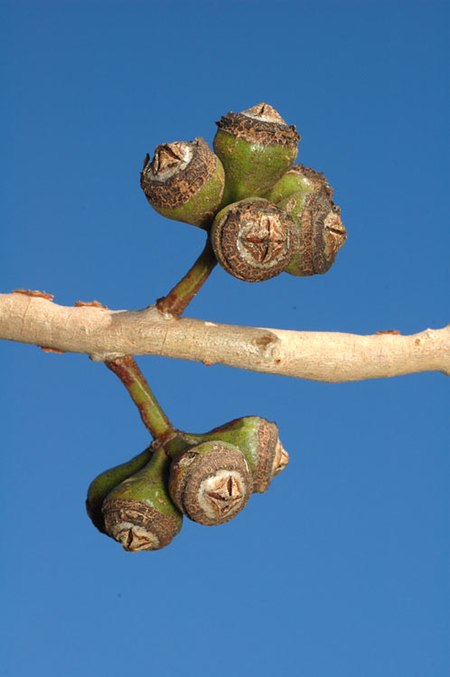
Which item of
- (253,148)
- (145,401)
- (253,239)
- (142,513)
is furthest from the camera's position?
(145,401)

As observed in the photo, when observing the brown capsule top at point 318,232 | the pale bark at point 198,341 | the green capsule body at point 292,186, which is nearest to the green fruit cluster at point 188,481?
the pale bark at point 198,341

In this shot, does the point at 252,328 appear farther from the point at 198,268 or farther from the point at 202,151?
the point at 202,151

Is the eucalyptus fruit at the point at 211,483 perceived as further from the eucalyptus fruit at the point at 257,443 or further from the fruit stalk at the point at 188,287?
the fruit stalk at the point at 188,287

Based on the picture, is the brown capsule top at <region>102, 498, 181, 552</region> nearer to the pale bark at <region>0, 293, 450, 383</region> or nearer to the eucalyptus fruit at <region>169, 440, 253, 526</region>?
the eucalyptus fruit at <region>169, 440, 253, 526</region>

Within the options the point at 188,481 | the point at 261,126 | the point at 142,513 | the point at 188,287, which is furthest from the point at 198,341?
the point at 261,126

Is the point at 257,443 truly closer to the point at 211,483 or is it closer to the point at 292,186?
the point at 211,483

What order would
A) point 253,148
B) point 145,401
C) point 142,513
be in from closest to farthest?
point 253,148 → point 142,513 → point 145,401

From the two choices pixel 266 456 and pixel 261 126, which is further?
pixel 266 456
